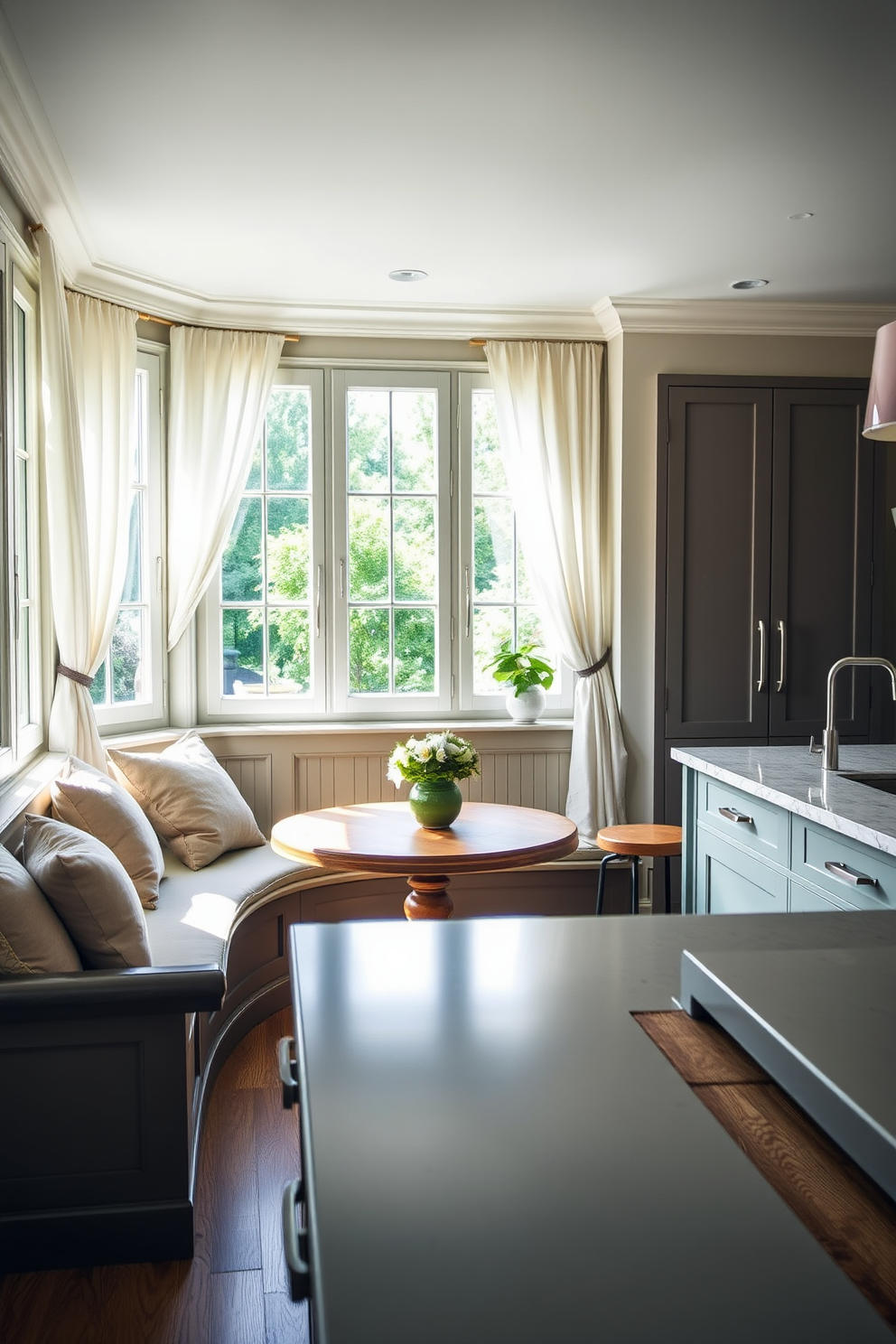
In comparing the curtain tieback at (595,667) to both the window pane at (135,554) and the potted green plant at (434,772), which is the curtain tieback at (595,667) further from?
the window pane at (135,554)

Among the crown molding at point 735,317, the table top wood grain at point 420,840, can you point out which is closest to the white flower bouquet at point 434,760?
the table top wood grain at point 420,840

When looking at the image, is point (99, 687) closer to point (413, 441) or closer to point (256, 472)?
point (256, 472)

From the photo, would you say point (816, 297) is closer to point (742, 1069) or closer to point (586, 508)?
point (586, 508)

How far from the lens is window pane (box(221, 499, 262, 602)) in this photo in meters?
4.59

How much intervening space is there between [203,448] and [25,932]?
2.60m

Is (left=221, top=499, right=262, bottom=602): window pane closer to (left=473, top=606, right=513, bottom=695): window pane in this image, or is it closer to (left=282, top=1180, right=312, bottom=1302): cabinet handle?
(left=473, top=606, right=513, bottom=695): window pane

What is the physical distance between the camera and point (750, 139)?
2.89 meters

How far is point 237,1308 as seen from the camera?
2189 mm

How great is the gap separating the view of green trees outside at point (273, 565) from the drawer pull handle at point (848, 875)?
273 centimetres

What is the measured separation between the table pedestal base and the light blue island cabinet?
76cm

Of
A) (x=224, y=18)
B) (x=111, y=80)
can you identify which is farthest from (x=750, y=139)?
(x=111, y=80)

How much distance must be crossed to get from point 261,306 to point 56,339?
114cm

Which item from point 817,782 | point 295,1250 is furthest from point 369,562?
point 295,1250

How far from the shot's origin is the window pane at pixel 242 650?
460cm
